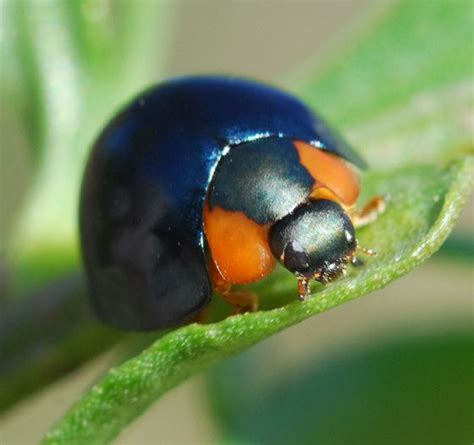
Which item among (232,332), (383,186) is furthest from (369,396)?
(232,332)

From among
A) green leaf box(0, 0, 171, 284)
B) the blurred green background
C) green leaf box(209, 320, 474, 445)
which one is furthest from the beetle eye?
green leaf box(0, 0, 171, 284)

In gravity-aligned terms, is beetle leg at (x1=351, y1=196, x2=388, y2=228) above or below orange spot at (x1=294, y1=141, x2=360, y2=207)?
below

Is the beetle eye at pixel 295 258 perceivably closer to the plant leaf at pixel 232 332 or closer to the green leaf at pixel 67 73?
the plant leaf at pixel 232 332

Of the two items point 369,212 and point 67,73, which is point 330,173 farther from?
point 67,73

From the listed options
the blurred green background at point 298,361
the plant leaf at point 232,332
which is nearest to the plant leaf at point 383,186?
the plant leaf at point 232,332

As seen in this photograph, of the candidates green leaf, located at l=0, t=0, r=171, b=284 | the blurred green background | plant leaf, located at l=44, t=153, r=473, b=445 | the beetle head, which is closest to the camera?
plant leaf, located at l=44, t=153, r=473, b=445

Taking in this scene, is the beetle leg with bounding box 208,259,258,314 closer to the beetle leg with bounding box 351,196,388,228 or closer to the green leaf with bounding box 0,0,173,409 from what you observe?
the beetle leg with bounding box 351,196,388,228

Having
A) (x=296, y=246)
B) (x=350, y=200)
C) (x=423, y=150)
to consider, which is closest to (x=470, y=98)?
(x=423, y=150)
